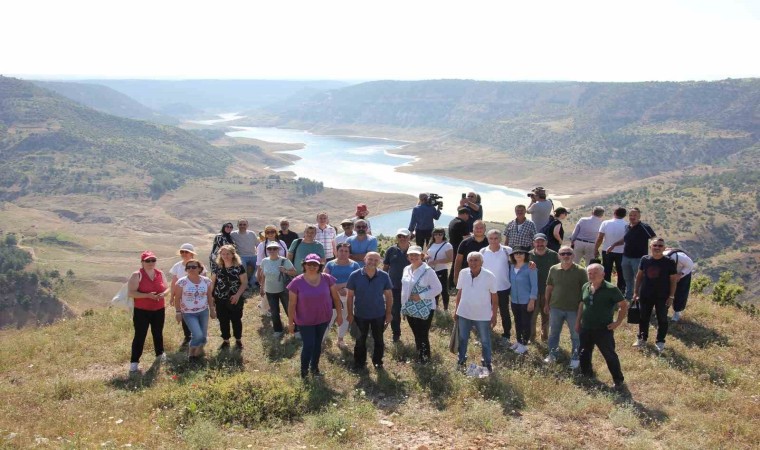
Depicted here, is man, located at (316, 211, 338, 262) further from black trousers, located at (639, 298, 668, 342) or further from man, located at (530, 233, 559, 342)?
black trousers, located at (639, 298, 668, 342)

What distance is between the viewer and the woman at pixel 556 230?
8.81 meters

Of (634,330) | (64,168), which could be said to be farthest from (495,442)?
(64,168)

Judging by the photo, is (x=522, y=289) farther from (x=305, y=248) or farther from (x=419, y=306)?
(x=305, y=248)

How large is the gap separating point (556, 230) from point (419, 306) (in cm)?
319

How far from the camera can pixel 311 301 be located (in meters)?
6.28

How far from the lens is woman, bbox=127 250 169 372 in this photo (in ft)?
22.3

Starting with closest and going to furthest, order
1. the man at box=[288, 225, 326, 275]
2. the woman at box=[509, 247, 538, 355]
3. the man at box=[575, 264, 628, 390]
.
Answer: the man at box=[575, 264, 628, 390], the woman at box=[509, 247, 538, 355], the man at box=[288, 225, 326, 275]

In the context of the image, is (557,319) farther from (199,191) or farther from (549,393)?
(199,191)

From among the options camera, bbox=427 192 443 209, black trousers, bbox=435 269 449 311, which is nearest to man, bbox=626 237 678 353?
black trousers, bbox=435 269 449 311

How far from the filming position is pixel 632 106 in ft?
529

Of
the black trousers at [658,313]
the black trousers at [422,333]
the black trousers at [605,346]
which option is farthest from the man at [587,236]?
the black trousers at [422,333]

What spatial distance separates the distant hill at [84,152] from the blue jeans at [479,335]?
11600cm

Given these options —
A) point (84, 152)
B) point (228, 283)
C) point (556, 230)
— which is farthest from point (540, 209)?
point (84, 152)

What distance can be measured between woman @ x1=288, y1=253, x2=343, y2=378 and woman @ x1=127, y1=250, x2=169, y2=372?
Result: 180 cm
